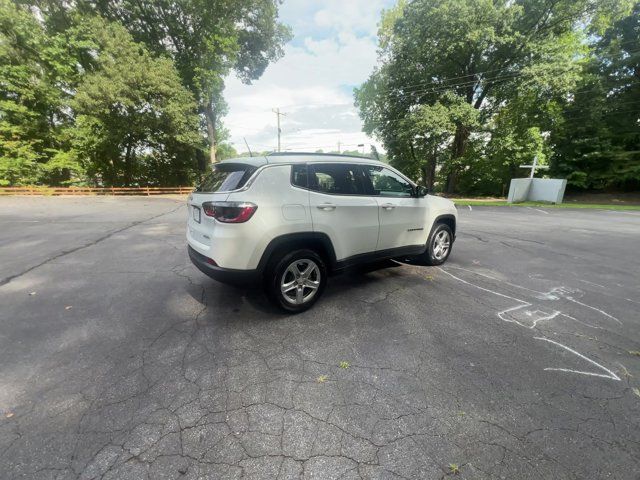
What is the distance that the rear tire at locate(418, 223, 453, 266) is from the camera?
188 inches

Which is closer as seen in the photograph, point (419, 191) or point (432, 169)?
point (419, 191)

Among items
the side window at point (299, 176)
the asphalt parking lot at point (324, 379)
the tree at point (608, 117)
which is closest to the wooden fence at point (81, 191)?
the asphalt parking lot at point (324, 379)

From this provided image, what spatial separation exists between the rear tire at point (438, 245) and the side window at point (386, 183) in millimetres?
986

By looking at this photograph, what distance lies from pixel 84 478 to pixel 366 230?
3.28m

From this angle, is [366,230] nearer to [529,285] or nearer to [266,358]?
[266,358]

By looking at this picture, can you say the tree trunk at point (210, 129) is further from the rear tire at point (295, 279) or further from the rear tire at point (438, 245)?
the rear tire at point (295, 279)

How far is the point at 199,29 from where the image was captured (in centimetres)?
2202

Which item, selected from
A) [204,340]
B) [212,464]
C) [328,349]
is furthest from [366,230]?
[212,464]

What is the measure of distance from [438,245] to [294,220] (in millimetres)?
3173

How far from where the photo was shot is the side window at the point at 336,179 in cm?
334

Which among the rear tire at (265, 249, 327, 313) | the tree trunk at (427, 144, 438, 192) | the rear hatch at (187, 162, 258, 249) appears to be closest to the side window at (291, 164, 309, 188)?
the rear hatch at (187, 162, 258, 249)

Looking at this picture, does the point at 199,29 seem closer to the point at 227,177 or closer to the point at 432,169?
the point at 432,169

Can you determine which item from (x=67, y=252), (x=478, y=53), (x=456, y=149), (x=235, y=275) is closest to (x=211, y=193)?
(x=235, y=275)

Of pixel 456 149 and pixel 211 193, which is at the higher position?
pixel 456 149
